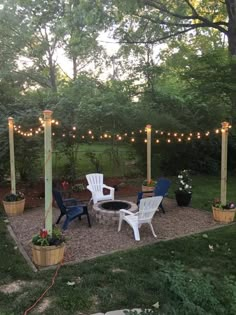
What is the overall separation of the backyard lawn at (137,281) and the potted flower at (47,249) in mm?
160

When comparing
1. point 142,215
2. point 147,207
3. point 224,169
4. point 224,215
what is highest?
point 224,169

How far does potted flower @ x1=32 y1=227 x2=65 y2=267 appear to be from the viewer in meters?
4.02

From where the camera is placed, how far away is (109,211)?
5738 millimetres

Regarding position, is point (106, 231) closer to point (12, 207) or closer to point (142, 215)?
point (142, 215)

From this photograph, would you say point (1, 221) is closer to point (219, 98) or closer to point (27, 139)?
point (27, 139)

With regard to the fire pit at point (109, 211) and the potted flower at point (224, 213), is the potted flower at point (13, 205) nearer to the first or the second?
the fire pit at point (109, 211)

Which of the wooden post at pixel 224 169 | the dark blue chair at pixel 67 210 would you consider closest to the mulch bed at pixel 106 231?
the dark blue chair at pixel 67 210

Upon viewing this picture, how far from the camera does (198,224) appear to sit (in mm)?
5863

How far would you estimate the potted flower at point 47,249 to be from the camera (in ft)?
13.2

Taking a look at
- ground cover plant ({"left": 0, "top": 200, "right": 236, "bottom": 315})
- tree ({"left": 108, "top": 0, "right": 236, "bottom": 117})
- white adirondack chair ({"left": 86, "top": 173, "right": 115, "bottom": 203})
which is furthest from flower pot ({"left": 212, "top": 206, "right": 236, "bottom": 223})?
tree ({"left": 108, "top": 0, "right": 236, "bottom": 117})

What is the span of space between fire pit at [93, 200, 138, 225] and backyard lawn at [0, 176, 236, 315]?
1.16 m

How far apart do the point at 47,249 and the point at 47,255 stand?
3.1 inches

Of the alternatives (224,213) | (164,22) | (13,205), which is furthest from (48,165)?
(164,22)

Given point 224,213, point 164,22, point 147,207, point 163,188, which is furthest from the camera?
point 164,22
